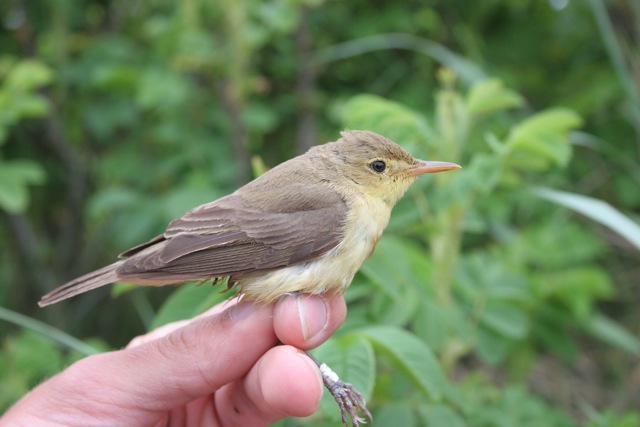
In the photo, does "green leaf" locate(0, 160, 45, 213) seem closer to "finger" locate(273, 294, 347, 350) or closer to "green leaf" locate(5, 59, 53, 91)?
"green leaf" locate(5, 59, 53, 91)

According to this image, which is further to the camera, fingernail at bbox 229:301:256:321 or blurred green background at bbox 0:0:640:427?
blurred green background at bbox 0:0:640:427

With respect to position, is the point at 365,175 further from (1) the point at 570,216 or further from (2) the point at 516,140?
(1) the point at 570,216

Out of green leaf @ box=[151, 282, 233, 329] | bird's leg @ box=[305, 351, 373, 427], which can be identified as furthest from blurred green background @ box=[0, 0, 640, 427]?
bird's leg @ box=[305, 351, 373, 427]

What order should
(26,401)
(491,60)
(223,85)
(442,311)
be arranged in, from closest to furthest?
(26,401) → (442,311) → (223,85) → (491,60)

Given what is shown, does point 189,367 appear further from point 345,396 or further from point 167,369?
point 345,396

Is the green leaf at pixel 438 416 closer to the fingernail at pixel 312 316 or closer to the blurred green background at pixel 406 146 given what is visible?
the blurred green background at pixel 406 146

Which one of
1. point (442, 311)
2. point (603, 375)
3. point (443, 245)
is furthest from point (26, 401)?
point (603, 375)
